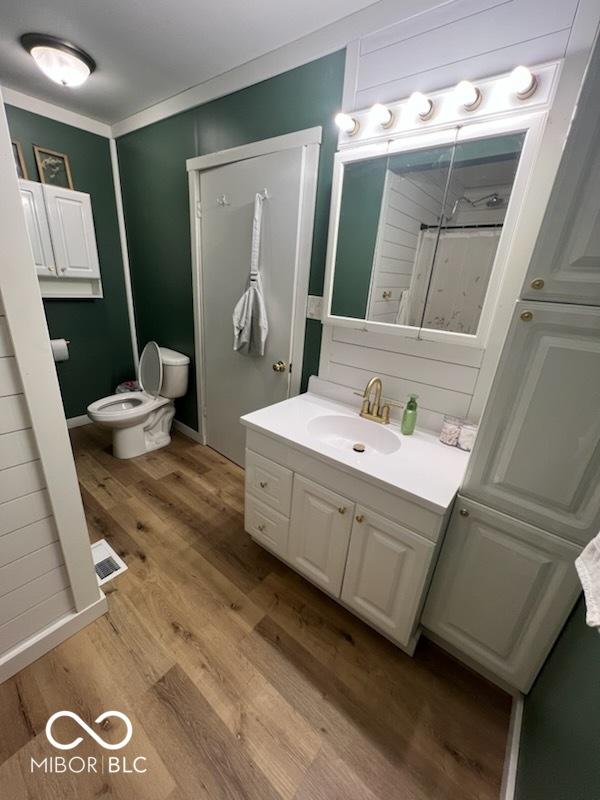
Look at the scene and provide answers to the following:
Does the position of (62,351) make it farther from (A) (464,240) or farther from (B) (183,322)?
(A) (464,240)

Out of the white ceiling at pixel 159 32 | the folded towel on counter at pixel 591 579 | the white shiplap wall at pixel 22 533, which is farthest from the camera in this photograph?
the white ceiling at pixel 159 32

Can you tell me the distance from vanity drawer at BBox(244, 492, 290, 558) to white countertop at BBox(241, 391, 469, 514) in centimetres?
41

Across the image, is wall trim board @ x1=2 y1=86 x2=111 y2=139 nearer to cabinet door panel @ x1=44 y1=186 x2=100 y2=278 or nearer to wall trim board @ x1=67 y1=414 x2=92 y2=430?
cabinet door panel @ x1=44 y1=186 x2=100 y2=278

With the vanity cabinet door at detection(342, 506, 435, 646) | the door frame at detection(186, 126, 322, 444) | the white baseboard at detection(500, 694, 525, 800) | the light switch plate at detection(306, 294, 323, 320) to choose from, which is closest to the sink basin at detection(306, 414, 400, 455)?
the vanity cabinet door at detection(342, 506, 435, 646)

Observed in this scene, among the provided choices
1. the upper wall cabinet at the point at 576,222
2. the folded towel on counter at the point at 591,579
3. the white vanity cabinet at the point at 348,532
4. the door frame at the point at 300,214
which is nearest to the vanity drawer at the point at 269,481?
the white vanity cabinet at the point at 348,532

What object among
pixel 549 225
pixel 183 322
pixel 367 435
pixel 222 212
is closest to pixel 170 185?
pixel 222 212

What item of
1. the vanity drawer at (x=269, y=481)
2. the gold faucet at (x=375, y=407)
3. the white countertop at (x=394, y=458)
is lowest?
the vanity drawer at (x=269, y=481)

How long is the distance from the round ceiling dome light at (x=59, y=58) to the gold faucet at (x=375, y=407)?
229 cm

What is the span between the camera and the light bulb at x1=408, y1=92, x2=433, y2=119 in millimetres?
1189

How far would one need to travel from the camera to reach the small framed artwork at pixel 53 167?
2318 millimetres

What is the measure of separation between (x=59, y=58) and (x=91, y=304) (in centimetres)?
158

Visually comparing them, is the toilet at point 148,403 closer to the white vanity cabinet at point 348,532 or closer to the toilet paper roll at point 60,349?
the toilet paper roll at point 60,349

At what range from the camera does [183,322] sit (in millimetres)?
2537

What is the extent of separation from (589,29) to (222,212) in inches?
67.6
